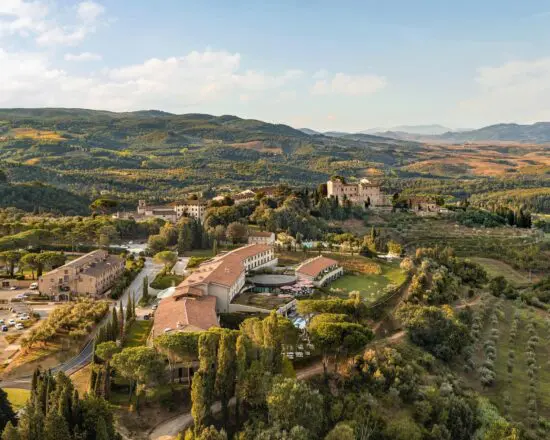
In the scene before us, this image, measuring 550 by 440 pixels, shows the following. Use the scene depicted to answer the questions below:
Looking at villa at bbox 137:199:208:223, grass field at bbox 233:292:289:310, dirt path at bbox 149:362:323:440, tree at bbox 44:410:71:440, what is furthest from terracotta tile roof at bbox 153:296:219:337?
villa at bbox 137:199:208:223

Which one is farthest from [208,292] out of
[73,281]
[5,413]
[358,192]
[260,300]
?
[358,192]

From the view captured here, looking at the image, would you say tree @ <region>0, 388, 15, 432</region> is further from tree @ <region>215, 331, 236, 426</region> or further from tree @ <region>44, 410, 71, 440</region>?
tree @ <region>215, 331, 236, 426</region>

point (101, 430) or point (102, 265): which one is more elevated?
point (101, 430)

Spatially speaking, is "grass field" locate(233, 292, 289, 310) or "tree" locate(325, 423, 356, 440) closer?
"tree" locate(325, 423, 356, 440)

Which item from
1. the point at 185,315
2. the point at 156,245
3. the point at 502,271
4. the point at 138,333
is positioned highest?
the point at 185,315

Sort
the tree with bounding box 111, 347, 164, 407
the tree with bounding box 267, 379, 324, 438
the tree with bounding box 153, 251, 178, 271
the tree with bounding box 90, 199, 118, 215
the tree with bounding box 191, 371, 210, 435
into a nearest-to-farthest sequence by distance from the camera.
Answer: the tree with bounding box 191, 371, 210, 435 → the tree with bounding box 267, 379, 324, 438 → the tree with bounding box 111, 347, 164, 407 → the tree with bounding box 153, 251, 178, 271 → the tree with bounding box 90, 199, 118, 215

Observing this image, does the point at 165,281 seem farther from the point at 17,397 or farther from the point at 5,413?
the point at 5,413
